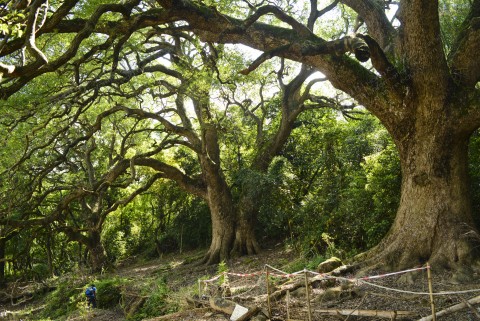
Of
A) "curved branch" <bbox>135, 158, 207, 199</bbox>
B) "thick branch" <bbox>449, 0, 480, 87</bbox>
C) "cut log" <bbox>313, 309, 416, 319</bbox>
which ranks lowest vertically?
"cut log" <bbox>313, 309, 416, 319</bbox>

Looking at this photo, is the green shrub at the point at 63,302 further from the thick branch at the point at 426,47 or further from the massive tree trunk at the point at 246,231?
the thick branch at the point at 426,47

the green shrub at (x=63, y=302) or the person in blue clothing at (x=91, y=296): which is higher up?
the person in blue clothing at (x=91, y=296)

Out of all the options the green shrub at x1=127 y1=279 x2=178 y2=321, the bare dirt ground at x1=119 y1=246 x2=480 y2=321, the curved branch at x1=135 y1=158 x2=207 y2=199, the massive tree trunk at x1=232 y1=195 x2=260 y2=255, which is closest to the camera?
the bare dirt ground at x1=119 y1=246 x2=480 y2=321

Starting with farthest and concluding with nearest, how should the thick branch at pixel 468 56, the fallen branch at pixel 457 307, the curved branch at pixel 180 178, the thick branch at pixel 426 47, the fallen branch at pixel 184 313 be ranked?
the curved branch at pixel 180 178 < the fallen branch at pixel 184 313 < the thick branch at pixel 468 56 < the thick branch at pixel 426 47 < the fallen branch at pixel 457 307

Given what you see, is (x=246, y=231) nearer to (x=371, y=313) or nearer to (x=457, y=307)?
(x=371, y=313)

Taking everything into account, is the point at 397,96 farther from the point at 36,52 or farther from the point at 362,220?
the point at 36,52

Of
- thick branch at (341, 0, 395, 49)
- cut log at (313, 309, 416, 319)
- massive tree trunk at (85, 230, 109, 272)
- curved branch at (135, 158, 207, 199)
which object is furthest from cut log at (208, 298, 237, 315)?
massive tree trunk at (85, 230, 109, 272)

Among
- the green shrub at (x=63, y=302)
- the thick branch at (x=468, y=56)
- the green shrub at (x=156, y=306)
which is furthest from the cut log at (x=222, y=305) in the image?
the green shrub at (x=63, y=302)

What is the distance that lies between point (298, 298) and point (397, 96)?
420cm

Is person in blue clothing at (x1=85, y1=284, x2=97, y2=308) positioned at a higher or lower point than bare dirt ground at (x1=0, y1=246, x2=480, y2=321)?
lower

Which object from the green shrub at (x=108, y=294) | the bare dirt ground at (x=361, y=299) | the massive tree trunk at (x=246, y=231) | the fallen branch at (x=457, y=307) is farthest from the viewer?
the massive tree trunk at (x=246, y=231)

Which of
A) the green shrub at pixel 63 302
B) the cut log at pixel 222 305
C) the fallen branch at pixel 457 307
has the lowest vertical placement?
the green shrub at pixel 63 302

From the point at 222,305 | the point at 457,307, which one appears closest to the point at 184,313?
the point at 222,305

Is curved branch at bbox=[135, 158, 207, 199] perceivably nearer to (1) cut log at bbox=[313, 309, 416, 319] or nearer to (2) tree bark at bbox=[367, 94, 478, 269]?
(2) tree bark at bbox=[367, 94, 478, 269]
